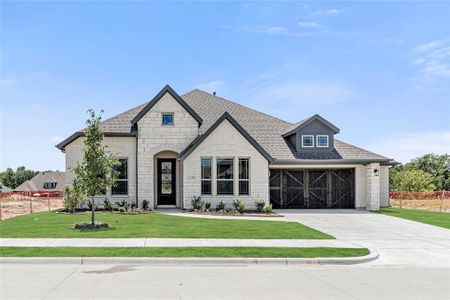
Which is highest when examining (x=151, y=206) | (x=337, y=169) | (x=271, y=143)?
(x=271, y=143)

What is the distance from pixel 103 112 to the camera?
1700 centimetres

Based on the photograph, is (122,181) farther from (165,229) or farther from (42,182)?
(42,182)

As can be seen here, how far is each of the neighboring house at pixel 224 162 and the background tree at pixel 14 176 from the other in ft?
329

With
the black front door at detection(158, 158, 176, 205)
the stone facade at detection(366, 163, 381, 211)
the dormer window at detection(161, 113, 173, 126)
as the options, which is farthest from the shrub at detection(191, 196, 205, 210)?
the stone facade at detection(366, 163, 381, 211)

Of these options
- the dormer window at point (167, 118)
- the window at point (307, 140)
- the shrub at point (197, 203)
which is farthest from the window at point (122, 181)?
the window at point (307, 140)

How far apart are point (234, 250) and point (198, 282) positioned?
324 cm

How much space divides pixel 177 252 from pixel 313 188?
17.2 meters

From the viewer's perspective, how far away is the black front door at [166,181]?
87.9 feet

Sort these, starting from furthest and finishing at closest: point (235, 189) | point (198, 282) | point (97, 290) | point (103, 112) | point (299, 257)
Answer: point (235, 189) < point (103, 112) < point (299, 257) < point (198, 282) < point (97, 290)

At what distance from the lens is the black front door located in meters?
26.8

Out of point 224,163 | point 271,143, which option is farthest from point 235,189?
point 271,143

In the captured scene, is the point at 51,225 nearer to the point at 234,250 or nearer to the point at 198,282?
the point at 234,250

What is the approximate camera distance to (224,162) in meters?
24.9

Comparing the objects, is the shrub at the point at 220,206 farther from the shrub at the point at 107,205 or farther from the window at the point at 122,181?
the shrub at the point at 107,205
